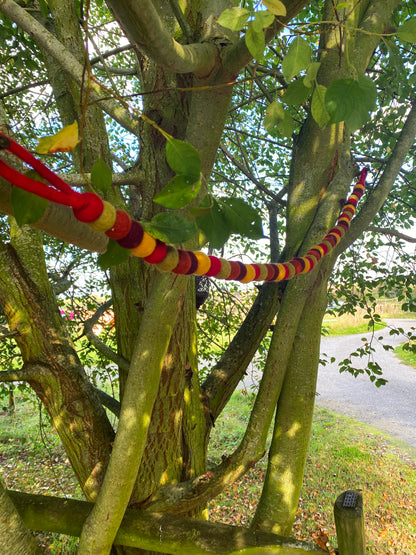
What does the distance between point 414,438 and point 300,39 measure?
Answer: 6305mm

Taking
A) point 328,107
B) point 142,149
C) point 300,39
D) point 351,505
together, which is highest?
point 142,149

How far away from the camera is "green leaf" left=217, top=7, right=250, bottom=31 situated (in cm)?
59

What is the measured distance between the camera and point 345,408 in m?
6.91

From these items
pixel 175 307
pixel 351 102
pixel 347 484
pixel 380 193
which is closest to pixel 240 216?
pixel 351 102

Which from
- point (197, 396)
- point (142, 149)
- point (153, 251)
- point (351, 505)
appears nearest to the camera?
point (153, 251)

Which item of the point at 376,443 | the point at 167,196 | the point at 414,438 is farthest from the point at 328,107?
the point at 414,438

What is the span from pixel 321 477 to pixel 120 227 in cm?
485

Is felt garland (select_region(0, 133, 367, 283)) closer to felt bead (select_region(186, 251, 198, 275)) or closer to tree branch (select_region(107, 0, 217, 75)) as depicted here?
felt bead (select_region(186, 251, 198, 275))

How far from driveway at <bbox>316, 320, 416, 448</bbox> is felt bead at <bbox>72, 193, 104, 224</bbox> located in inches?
205

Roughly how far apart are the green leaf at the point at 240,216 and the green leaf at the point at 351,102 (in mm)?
216

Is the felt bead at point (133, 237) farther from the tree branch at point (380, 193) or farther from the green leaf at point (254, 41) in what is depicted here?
the tree branch at point (380, 193)

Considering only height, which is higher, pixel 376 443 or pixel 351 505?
pixel 351 505

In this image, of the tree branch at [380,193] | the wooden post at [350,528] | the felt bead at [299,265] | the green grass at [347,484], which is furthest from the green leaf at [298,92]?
the green grass at [347,484]

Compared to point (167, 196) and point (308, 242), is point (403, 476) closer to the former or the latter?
point (308, 242)
